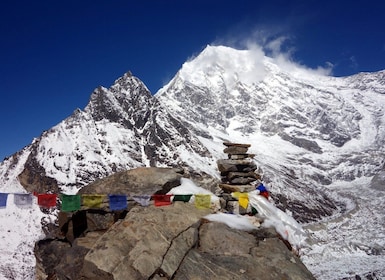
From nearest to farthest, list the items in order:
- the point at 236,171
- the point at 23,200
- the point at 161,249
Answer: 1. the point at 161,249
2. the point at 23,200
3. the point at 236,171

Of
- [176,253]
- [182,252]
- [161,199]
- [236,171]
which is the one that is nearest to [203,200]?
[161,199]

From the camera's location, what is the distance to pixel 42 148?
643ft

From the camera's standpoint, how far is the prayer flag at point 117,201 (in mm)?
18469

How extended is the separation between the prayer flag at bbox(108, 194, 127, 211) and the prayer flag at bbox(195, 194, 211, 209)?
3.69 meters

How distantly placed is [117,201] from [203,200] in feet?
14.6

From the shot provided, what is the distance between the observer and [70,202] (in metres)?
18.5

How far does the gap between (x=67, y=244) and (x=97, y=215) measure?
1.94 meters

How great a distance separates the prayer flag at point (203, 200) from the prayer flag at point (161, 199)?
57.5 inches

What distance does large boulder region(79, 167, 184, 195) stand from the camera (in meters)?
20.0

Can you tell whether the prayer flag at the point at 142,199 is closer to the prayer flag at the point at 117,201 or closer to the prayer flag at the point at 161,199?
→ the prayer flag at the point at 161,199

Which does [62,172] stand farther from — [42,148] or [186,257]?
[186,257]

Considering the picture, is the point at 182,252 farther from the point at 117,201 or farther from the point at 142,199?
the point at 117,201

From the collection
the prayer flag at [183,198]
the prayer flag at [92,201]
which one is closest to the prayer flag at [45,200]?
the prayer flag at [92,201]

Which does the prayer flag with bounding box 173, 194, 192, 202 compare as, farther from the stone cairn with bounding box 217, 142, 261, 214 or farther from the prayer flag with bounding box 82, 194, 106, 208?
the prayer flag with bounding box 82, 194, 106, 208
